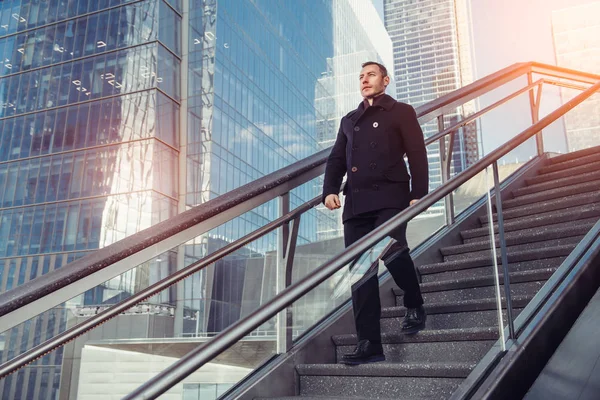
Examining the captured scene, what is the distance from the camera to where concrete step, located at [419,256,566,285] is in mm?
2338

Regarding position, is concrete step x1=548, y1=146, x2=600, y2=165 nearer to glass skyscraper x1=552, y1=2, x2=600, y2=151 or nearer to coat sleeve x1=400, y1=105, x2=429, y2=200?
glass skyscraper x1=552, y1=2, x2=600, y2=151

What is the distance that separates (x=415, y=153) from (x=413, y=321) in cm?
75

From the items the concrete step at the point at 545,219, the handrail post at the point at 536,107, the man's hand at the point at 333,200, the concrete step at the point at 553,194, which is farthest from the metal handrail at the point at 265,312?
the handrail post at the point at 536,107

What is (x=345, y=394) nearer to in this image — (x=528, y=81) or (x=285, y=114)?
(x=528, y=81)

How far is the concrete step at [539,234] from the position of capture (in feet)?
9.82

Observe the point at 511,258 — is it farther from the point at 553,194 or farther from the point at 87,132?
the point at 87,132

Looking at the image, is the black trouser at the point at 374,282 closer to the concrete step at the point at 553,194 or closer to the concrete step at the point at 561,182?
the concrete step at the point at 553,194

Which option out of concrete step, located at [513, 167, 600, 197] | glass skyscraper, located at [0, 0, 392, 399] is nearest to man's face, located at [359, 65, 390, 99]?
concrete step, located at [513, 167, 600, 197]

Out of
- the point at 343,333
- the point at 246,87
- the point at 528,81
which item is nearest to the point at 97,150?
the point at 246,87

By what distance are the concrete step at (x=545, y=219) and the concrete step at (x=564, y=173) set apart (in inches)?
32.5

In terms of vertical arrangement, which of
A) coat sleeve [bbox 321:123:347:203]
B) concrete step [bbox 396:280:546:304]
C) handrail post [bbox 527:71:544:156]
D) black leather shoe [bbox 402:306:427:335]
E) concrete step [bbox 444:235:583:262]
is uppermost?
handrail post [bbox 527:71:544:156]

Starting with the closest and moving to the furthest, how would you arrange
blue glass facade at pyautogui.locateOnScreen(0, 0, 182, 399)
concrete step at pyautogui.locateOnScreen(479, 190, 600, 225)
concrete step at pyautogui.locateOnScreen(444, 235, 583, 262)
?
concrete step at pyautogui.locateOnScreen(444, 235, 583, 262), concrete step at pyautogui.locateOnScreen(479, 190, 600, 225), blue glass facade at pyautogui.locateOnScreen(0, 0, 182, 399)

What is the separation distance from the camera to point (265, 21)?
32.4 m

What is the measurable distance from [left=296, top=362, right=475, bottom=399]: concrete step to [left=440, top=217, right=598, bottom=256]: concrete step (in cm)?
99
